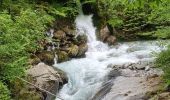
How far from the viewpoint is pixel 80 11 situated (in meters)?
17.6

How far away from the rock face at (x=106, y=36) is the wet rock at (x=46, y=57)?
4167 mm

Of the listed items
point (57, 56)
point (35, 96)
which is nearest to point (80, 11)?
point (57, 56)

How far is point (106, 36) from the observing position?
51.9ft

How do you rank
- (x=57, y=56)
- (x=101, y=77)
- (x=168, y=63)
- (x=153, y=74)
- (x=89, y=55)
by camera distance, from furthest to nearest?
1. (x=89, y=55)
2. (x=57, y=56)
3. (x=101, y=77)
4. (x=153, y=74)
5. (x=168, y=63)

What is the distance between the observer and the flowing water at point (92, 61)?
383 inches

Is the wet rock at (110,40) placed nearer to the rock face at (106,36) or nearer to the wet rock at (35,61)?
the rock face at (106,36)

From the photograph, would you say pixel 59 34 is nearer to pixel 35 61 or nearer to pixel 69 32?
pixel 69 32

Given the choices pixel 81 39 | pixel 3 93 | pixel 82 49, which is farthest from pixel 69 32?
pixel 3 93

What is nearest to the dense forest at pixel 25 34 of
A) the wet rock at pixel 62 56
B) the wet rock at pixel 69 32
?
the wet rock at pixel 69 32

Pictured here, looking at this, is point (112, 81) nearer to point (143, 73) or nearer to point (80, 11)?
point (143, 73)

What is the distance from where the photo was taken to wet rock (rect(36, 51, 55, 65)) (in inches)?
456

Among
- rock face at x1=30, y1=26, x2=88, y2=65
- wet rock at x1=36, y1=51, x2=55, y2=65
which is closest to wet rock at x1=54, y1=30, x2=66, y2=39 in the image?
rock face at x1=30, y1=26, x2=88, y2=65

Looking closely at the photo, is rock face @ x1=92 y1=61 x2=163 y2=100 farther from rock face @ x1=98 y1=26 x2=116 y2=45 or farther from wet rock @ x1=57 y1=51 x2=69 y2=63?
rock face @ x1=98 y1=26 x2=116 y2=45

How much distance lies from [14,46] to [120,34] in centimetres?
958
